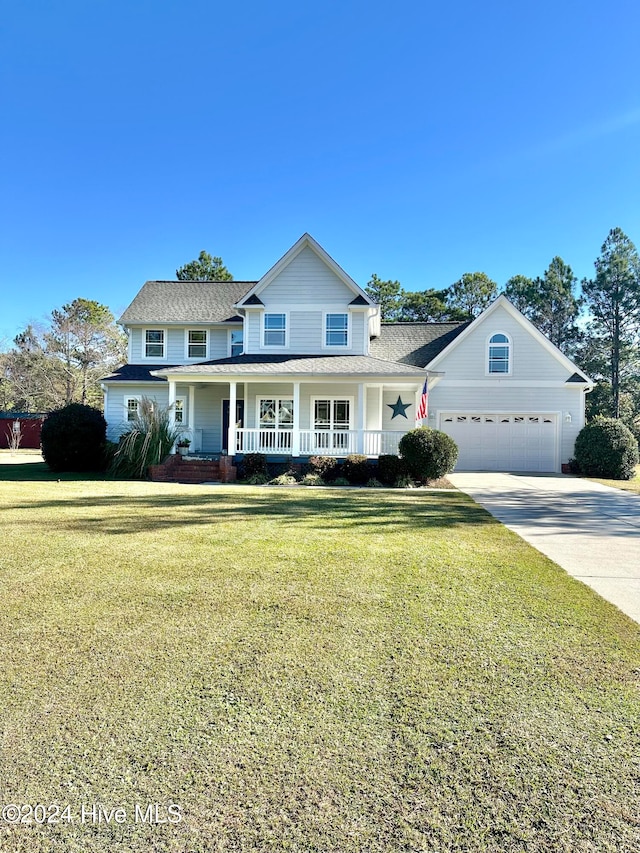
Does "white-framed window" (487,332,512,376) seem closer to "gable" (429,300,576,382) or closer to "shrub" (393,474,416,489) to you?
"gable" (429,300,576,382)

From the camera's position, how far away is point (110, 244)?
33438 mm

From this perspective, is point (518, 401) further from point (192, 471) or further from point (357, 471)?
point (192, 471)

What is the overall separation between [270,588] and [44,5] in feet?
60.3

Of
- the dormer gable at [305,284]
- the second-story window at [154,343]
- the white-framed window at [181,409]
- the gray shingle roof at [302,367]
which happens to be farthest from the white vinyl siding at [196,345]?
the dormer gable at [305,284]

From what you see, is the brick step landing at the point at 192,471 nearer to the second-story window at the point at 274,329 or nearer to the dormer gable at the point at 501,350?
the second-story window at the point at 274,329

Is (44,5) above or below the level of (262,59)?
below

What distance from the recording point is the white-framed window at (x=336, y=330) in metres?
19.4

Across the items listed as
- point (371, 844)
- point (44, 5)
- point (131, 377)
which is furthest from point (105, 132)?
point (371, 844)

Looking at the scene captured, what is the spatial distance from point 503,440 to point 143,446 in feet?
50.5

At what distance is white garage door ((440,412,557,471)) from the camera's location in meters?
20.5

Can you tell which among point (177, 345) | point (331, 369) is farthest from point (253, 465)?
point (177, 345)

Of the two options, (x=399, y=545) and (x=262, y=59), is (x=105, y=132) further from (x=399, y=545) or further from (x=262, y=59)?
(x=399, y=545)

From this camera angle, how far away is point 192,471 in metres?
15.8

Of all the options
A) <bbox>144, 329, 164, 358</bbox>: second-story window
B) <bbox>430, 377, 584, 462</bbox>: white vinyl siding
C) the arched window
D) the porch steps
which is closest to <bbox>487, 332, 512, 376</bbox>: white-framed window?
the arched window
